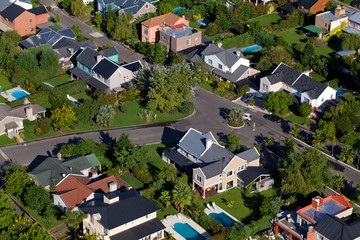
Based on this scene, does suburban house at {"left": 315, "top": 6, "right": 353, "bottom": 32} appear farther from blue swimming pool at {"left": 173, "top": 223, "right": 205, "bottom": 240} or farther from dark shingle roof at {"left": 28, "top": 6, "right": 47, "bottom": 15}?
blue swimming pool at {"left": 173, "top": 223, "right": 205, "bottom": 240}

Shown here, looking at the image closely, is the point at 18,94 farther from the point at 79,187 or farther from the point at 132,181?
the point at 79,187

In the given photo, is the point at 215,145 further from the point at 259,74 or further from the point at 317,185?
the point at 259,74

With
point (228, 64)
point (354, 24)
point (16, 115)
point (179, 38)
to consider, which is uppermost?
point (354, 24)

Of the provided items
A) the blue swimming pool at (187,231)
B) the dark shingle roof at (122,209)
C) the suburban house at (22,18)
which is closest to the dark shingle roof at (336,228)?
the blue swimming pool at (187,231)

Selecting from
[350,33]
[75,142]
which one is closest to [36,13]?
[75,142]

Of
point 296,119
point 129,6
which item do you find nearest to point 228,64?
point 296,119

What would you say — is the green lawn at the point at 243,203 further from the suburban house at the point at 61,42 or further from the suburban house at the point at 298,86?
the suburban house at the point at 61,42

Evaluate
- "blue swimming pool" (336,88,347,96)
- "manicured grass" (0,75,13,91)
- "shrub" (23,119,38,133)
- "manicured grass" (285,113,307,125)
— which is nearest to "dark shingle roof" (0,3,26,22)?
"manicured grass" (0,75,13,91)
